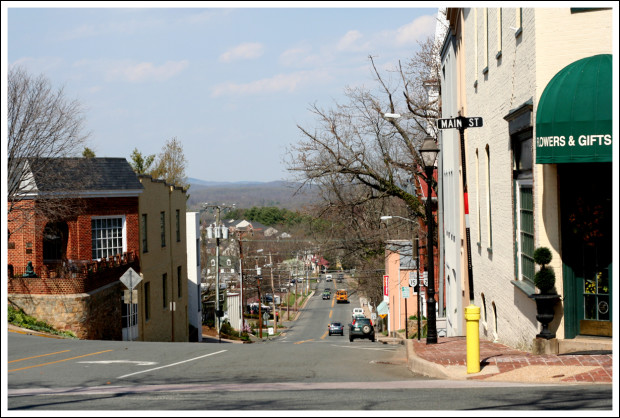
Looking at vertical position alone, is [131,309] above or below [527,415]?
below

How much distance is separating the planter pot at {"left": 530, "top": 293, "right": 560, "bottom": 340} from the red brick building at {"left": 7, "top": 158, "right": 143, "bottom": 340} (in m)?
21.8

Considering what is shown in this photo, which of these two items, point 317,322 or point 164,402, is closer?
point 164,402

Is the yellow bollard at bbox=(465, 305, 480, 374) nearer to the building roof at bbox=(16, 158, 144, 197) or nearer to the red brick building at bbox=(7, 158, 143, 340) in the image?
the red brick building at bbox=(7, 158, 143, 340)

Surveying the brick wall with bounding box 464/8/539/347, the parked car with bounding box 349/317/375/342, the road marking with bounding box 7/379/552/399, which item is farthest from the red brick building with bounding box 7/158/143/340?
the road marking with bounding box 7/379/552/399

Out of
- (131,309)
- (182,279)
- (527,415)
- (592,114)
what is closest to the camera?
(527,415)

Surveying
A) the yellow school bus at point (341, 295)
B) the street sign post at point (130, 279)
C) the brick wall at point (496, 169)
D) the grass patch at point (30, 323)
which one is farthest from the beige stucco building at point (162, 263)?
the yellow school bus at point (341, 295)

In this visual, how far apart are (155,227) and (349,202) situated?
35.1ft

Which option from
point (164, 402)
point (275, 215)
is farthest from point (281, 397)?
point (275, 215)

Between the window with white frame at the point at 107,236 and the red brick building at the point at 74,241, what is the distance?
0.05m

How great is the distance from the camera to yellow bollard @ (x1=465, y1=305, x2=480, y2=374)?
39.6ft

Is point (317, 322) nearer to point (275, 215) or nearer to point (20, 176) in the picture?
point (20, 176)

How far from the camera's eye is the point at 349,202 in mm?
38781

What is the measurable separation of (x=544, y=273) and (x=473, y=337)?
6.34ft

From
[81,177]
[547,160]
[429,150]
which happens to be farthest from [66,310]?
[547,160]
